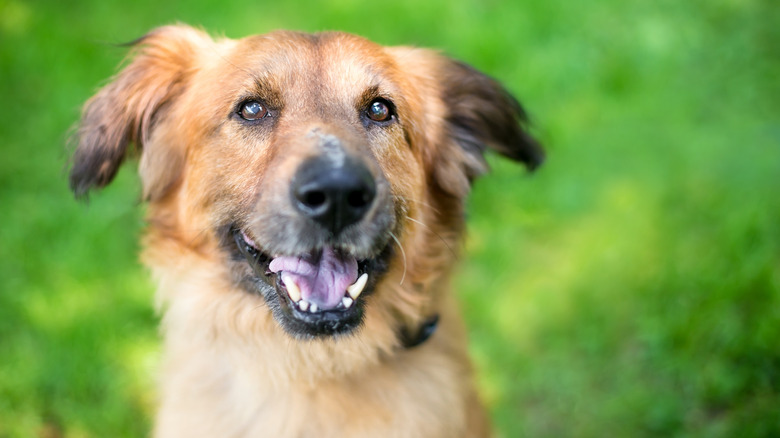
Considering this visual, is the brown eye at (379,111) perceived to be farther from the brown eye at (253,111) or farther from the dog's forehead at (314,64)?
the brown eye at (253,111)

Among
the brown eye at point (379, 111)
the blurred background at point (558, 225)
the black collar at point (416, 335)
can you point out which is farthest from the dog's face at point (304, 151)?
the blurred background at point (558, 225)

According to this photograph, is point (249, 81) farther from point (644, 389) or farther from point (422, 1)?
point (422, 1)

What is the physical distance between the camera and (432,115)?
10.6 feet

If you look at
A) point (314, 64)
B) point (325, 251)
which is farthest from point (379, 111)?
point (325, 251)

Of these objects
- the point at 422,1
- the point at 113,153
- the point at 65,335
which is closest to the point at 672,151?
the point at 422,1

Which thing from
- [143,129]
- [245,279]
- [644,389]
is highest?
[143,129]

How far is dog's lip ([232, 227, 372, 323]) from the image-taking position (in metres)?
2.57

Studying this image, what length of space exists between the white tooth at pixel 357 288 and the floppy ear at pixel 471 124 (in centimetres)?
79

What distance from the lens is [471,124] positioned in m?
3.31

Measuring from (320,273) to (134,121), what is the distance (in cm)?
125

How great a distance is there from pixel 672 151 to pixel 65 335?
15.6ft

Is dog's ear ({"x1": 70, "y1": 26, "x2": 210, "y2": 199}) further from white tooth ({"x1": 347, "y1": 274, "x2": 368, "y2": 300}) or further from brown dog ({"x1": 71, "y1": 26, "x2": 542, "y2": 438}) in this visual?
white tooth ({"x1": 347, "y1": 274, "x2": 368, "y2": 300})

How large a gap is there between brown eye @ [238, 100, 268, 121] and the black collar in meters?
1.14

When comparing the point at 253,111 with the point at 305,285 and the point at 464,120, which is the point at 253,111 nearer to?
the point at 305,285
